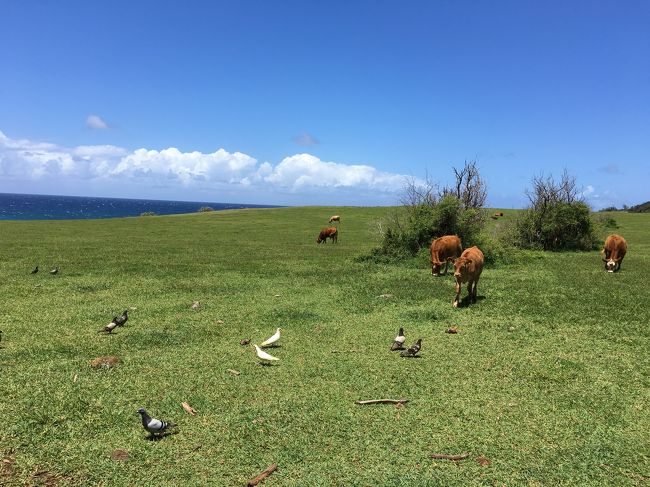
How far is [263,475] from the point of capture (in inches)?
207

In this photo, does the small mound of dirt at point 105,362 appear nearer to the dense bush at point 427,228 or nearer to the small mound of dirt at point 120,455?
the small mound of dirt at point 120,455

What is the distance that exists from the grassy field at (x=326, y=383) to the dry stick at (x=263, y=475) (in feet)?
0.32

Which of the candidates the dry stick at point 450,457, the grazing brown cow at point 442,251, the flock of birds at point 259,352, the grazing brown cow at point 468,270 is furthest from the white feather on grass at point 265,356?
the grazing brown cow at point 442,251

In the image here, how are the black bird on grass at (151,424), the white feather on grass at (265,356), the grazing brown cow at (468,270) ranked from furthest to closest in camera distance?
the grazing brown cow at (468,270)
the white feather on grass at (265,356)
the black bird on grass at (151,424)

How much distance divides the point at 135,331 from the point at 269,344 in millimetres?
3560

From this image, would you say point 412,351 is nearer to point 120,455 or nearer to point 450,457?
point 450,457

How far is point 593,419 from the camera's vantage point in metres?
6.67

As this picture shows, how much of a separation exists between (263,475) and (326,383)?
9.26ft

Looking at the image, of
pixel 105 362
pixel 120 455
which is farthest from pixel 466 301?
pixel 120 455

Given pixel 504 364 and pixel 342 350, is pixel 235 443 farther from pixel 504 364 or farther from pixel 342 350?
pixel 504 364

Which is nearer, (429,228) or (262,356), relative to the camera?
(262,356)

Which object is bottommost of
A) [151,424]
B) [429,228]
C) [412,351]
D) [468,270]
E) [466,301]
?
[151,424]

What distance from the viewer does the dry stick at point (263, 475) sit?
16.8ft

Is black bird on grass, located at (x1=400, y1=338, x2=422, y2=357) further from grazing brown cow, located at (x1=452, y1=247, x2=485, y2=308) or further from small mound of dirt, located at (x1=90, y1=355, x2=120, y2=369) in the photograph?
small mound of dirt, located at (x1=90, y1=355, x2=120, y2=369)
